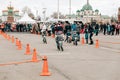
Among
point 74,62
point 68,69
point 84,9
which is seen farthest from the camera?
point 84,9

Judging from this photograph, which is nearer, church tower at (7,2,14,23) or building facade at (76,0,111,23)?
building facade at (76,0,111,23)

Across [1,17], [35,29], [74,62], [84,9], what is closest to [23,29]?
[35,29]

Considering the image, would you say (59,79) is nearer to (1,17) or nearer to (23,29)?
(23,29)

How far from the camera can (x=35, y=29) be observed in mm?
59156

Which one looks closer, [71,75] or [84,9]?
[71,75]

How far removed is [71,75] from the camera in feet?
43.5

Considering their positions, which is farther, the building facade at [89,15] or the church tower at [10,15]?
the church tower at [10,15]

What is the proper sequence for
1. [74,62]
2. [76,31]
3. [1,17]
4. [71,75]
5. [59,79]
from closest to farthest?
[59,79] → [71,75] → [74,62] → [76,31] → [1,17]

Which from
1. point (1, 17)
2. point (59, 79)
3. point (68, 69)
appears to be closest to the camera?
point (59, 79)

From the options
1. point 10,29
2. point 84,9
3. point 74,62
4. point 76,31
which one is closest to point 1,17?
point 84,9

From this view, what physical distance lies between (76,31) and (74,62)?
1279 cm

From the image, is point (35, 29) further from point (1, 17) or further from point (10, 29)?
point (1, 17)

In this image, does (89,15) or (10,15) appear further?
(10,15)

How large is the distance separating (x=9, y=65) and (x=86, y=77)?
4.61 m
